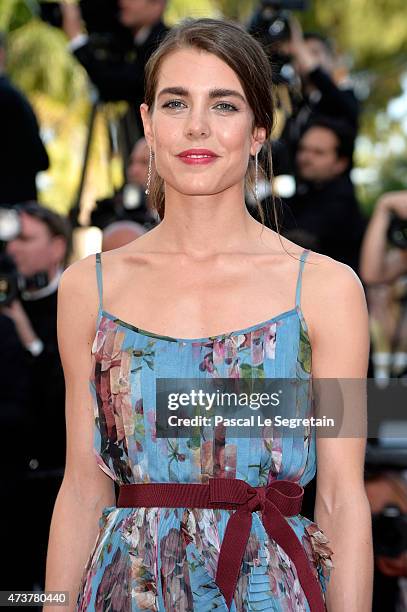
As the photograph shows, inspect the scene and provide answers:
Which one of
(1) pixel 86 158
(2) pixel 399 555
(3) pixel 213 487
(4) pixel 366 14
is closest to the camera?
(3) pixel 213 487

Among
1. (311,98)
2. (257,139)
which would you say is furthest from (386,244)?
(257,139)

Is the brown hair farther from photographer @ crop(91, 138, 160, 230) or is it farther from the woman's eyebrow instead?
photographer @ crop(91, 138, 160, 230)

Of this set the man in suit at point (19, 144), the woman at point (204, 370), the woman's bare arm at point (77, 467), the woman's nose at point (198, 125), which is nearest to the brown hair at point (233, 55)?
the woman at point (204, 370)

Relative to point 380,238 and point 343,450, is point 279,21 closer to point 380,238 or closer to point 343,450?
point 380,238

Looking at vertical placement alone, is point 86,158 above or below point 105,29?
below

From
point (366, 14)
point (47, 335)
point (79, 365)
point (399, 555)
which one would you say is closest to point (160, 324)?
point (79, 365)

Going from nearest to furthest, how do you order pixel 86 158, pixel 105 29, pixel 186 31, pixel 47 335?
pixel 186 31 < pixel 47 335 < pixel 105 29 < pixel 86 158

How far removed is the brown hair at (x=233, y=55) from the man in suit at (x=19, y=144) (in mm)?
3766

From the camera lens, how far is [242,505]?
2467mm

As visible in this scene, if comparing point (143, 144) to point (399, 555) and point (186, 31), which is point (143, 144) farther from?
point (186, 31)

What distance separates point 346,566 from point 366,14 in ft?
77.1

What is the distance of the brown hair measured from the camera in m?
2.62

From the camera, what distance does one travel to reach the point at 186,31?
2.68 m

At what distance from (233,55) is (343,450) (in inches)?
33.9
